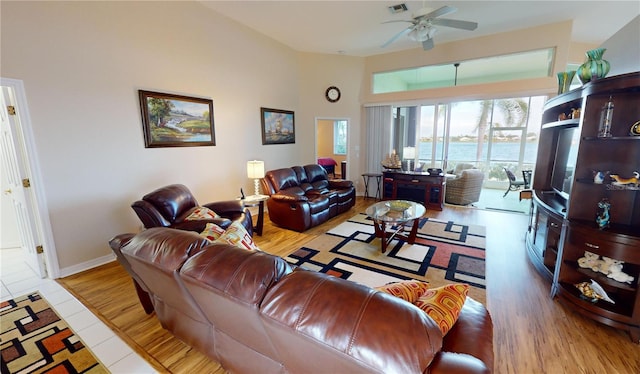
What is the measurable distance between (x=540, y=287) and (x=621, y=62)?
3.28 m

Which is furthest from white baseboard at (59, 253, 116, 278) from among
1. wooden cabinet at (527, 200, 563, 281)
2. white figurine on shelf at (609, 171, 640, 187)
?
white figurine on shelf at (609, 171, 640, 187)

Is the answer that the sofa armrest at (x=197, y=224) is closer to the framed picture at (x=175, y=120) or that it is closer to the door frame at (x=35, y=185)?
the door frame at (x=35, y=185)

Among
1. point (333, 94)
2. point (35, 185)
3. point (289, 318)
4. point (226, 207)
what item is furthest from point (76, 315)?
point (333, 94)

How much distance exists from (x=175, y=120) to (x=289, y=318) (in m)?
3.85

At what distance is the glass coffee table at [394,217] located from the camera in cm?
334

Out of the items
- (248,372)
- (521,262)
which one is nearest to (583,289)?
(521,262)

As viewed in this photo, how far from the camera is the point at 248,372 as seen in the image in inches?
56.6

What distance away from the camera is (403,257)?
3340 mm

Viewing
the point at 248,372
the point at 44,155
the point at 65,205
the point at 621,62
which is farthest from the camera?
the point at 621,62

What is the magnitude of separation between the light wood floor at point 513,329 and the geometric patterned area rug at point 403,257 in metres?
0.24

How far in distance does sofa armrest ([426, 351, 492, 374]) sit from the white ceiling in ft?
14.1

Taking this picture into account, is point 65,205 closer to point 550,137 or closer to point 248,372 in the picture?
point 248,372

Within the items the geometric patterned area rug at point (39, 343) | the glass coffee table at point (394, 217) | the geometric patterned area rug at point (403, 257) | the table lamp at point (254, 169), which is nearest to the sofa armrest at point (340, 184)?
the geometric patterned area rug at point (403, 257)

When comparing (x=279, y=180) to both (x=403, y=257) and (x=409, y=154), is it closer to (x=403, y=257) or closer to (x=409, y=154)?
(x=403, y=257)
